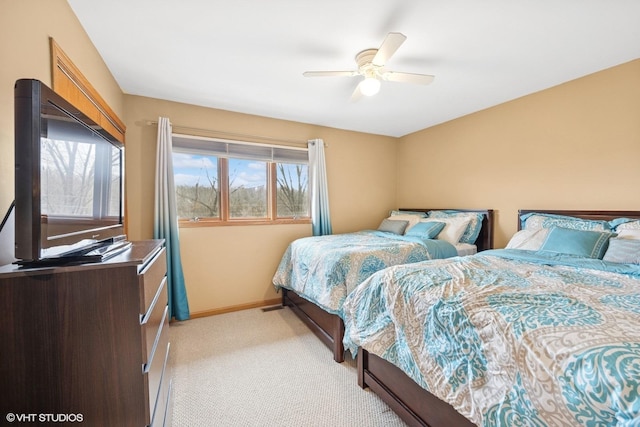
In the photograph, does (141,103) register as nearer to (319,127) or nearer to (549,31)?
(319,127)

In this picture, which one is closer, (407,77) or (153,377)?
(153,377)

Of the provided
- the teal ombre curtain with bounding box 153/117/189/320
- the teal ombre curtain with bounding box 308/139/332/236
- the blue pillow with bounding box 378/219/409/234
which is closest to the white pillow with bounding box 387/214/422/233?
the blue pillow with bounding box 378/219/409/234

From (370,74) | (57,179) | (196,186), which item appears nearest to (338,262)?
(370,74)

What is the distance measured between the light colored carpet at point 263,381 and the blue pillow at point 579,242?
5.87ft

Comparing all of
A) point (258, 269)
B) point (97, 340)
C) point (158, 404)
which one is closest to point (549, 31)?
point (97, 340)

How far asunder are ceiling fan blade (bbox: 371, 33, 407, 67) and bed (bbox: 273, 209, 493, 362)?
1.52 m

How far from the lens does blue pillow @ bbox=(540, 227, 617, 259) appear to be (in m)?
1.96

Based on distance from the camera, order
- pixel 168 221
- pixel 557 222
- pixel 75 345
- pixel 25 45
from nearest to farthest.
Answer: pixel 75 345 < pixel 25 45 < pixel 557 222 < pixel 168 221

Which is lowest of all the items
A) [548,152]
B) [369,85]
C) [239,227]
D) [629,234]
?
[629,234]

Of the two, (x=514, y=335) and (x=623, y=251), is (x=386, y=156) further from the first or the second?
(x=514, y=335)

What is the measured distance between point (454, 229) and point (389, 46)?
2.30 meters

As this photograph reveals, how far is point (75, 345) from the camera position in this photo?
0.83 meters

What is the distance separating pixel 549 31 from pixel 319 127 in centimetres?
257

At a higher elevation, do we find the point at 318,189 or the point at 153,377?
the point at 318,189
